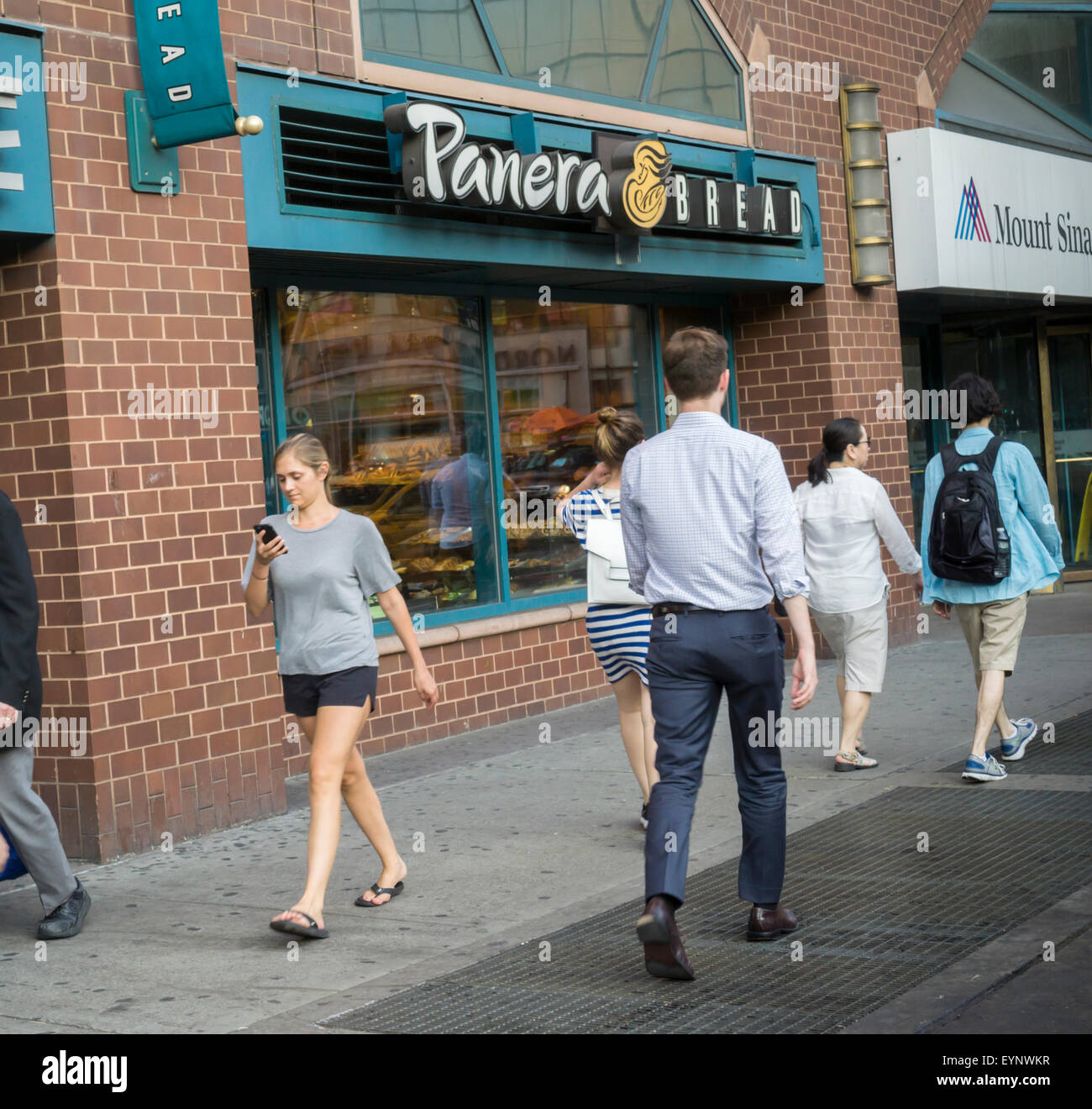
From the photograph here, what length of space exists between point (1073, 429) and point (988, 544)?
950 cm

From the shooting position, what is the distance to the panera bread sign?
8.31 meters

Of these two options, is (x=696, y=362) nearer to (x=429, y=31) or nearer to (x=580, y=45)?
(x=429, y=31)

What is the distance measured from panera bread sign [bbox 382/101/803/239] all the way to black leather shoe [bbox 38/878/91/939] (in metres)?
4.24

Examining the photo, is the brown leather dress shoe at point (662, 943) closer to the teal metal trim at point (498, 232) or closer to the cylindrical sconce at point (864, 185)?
the teal metal trim at point (498, 232)

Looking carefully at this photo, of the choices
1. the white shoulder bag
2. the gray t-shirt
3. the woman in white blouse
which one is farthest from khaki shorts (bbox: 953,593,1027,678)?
the gray t-shirt

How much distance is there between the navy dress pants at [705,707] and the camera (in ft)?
15.5

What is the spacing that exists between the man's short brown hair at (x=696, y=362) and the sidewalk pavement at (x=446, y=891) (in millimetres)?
1848

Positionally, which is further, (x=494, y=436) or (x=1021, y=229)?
(x=1021, y=229)

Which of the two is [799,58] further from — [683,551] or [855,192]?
[683,551]

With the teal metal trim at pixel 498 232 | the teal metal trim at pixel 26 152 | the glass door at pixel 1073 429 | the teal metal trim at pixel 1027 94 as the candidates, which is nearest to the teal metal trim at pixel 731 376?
the teal metal trim at pixel 498 232

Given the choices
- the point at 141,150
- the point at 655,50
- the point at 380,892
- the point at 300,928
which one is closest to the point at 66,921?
the point at 300,928

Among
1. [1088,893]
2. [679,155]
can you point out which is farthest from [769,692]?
[679,155]

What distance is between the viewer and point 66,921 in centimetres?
557

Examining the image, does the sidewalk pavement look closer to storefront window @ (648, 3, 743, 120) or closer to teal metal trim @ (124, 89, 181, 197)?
teal metal trim @ (124, 89, 181, 197)
